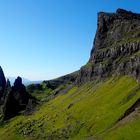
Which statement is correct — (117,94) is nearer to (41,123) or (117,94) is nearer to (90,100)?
(90,100)

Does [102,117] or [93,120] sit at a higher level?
[102,117]

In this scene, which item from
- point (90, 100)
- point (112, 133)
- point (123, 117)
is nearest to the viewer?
point (112, 133)

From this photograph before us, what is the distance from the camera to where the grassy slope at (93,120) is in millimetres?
119575

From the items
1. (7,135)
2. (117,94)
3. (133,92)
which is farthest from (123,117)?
(7,135)

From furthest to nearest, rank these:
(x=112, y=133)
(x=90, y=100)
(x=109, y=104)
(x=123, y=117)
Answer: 1. (x=90, y=100)
2. (x=109, y=104)
3. (x=123, y=117)
4. (x=112, y=133)

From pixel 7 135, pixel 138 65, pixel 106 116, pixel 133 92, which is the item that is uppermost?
pixel 138 65

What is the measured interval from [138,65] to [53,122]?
50936 mm

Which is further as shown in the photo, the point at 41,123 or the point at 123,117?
the point at 41,123

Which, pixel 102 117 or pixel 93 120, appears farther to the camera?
pixel 93 120

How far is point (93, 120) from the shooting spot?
5763 inches

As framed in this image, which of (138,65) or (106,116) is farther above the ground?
(138,65)

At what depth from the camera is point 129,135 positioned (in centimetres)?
10606

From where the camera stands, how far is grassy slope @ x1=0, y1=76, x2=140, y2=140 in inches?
4708

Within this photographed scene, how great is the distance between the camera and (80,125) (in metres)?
149
